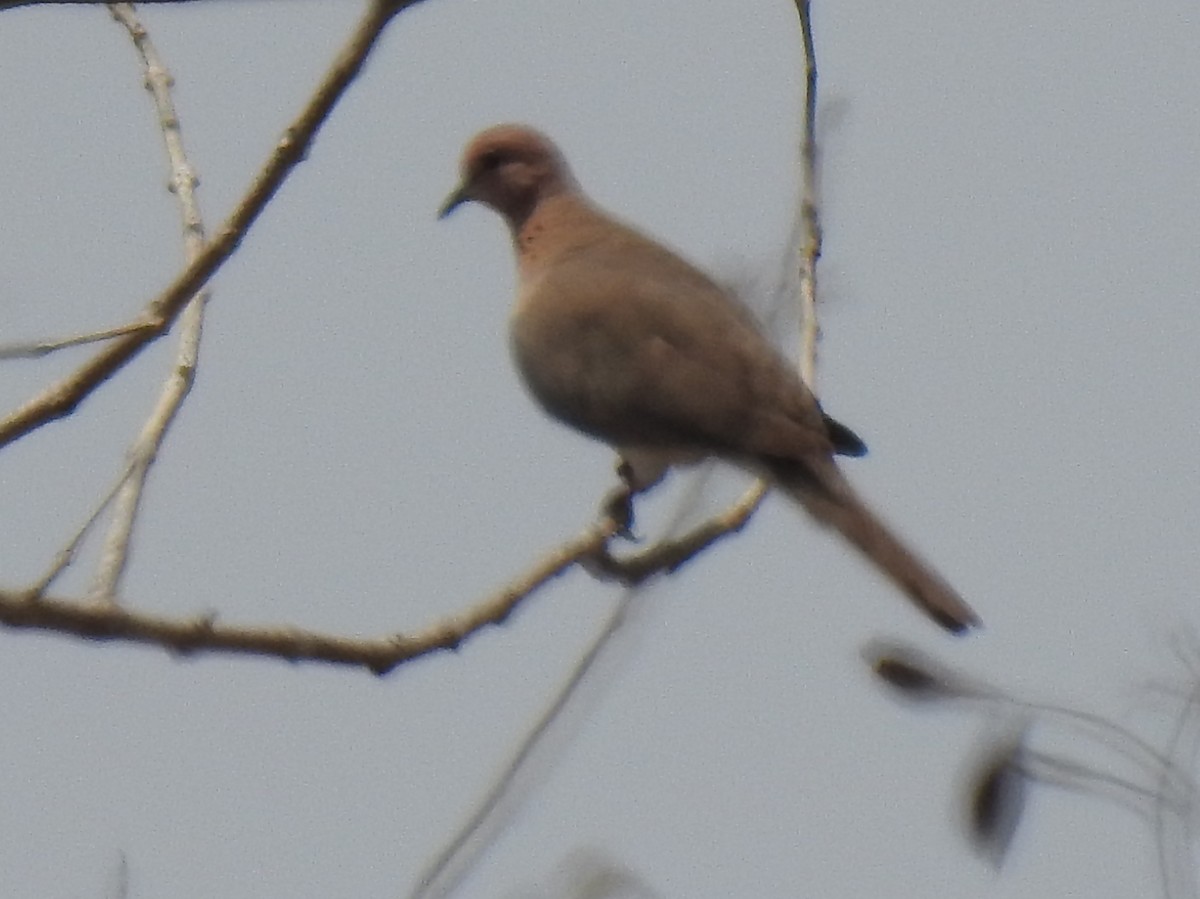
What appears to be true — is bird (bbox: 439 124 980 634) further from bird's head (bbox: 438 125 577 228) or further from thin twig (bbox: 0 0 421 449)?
thin twig (bbox: 0 0 421 449)

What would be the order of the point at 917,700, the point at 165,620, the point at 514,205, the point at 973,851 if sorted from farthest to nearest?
the point at 514,205 < the point at 165,620 < the point at 917,700 < the point at 973,851

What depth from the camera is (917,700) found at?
86.4 inches

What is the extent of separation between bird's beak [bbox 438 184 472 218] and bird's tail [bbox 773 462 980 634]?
1730 mm

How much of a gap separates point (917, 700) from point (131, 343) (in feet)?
3.72

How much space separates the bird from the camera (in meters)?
4.34

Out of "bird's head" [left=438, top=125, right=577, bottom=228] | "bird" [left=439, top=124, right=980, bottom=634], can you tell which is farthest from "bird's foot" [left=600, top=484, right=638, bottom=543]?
"bird's head" [left=438, top=125, right=577, bottom=228]

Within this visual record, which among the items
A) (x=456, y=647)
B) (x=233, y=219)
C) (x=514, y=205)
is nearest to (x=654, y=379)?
(x=514, y=205)

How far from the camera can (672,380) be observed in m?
4.57

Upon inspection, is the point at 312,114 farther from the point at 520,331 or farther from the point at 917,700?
the point at 520,331

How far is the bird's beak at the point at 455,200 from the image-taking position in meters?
5.70

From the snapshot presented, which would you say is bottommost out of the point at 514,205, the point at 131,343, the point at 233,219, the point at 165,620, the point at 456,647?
the point at 514,205

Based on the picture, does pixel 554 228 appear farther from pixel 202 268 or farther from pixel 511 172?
pixel 202 268

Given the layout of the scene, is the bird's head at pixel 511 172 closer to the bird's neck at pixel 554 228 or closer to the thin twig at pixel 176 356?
the bird's neck at pixel 554 228

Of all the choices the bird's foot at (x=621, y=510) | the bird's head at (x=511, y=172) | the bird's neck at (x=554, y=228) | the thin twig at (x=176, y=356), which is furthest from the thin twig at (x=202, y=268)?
the bird's head at (x=511, y=172)
